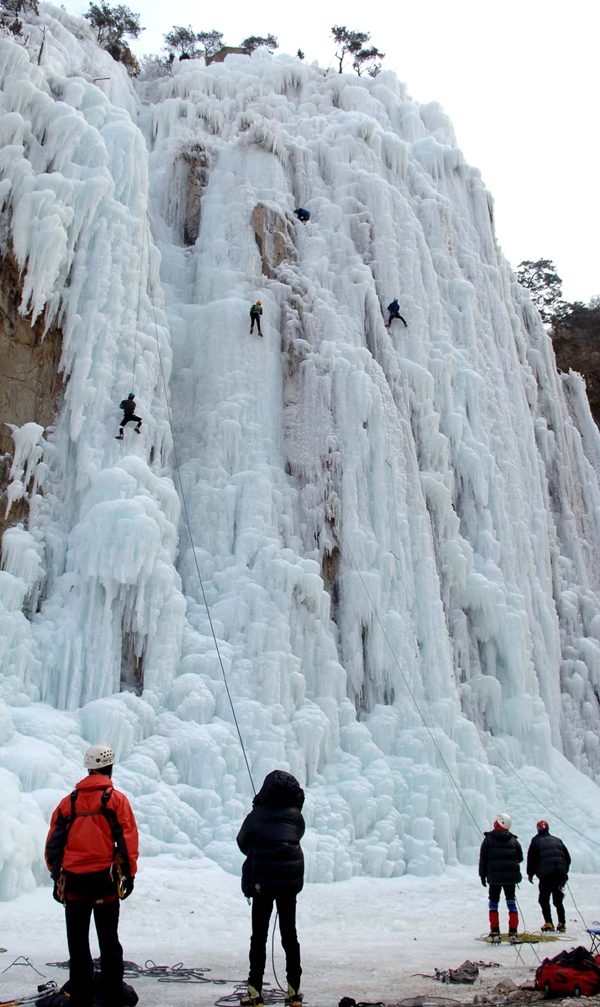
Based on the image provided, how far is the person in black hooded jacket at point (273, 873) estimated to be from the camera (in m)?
3.98

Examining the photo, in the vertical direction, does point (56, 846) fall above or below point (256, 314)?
below

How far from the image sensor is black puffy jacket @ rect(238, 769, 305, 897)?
4.06 m

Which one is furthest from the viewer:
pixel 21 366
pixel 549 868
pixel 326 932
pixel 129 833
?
pixel 21 366

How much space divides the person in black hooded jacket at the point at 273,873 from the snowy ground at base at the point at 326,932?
0.88 ft

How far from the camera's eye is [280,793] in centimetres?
428

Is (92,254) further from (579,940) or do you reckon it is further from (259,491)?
(579,940)

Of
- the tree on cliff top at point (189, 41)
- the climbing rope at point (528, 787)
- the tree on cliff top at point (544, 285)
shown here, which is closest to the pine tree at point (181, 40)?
the tree on cliff top at point (189, 41)

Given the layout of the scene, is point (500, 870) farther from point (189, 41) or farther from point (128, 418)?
point (189, 41)

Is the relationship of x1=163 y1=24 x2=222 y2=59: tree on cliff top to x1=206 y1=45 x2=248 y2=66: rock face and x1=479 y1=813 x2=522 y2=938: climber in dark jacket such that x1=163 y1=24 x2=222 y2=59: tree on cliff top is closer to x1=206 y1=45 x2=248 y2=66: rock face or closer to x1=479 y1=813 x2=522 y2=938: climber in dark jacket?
x1=206 y1=45 x2=248 y2=66: rock face

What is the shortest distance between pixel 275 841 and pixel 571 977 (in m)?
1.77

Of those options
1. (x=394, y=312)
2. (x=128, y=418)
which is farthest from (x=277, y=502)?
(x=394, y=312)

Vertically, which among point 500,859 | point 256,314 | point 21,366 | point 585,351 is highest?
point 585,351

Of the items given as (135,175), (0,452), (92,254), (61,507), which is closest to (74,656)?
(61,507)

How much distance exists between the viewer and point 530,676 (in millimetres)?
15602
